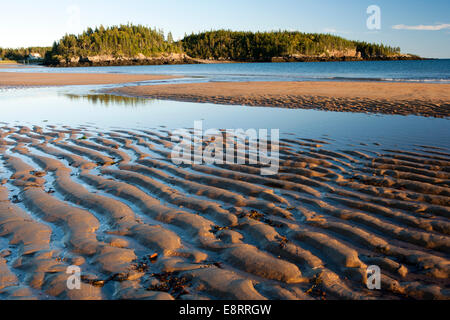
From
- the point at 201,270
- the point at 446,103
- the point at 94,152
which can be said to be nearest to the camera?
the point at 201,270

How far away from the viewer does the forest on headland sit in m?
141

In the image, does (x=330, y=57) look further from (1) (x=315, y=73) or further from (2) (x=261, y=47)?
(1) (x=315, y=73)

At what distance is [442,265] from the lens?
2.93m

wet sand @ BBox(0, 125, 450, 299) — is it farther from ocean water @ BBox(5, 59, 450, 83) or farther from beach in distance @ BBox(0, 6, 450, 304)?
ocean water @ BBox(5, 59, 450, 83)

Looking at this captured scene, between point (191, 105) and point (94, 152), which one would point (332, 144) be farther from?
point (191, 105)

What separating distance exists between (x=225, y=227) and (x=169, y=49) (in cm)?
17746

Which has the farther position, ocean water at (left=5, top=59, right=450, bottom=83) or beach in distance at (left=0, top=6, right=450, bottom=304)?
ocean water at (left=5, top=59, right=450, bottom=83)

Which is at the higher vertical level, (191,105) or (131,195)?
(191,105)

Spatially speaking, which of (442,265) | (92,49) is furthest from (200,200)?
(92,49)

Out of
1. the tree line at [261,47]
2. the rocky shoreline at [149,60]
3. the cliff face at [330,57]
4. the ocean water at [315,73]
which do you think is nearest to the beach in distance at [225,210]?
the ocean water at [315,73]

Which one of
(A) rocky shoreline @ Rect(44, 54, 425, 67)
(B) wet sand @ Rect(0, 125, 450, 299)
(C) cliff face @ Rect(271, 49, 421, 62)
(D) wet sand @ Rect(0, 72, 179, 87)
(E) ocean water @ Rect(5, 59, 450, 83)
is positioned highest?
(C) cliff face @ Rect(271, 49, 421, 62)

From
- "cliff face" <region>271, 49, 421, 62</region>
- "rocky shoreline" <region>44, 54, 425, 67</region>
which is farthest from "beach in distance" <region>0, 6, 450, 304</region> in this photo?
"cliff face" <region>271, 49, 421, 62</region>

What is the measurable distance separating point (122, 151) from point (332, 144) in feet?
15.6

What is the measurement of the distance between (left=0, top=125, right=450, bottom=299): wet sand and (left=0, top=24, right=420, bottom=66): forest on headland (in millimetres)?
138930
